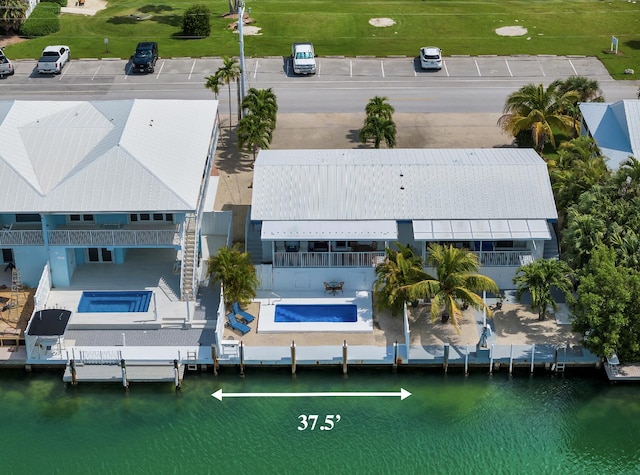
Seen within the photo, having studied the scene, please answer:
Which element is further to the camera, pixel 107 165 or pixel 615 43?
pixel 615 43

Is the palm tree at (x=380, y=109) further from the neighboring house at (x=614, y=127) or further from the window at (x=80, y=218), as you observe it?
the window at (x=80, y=218)

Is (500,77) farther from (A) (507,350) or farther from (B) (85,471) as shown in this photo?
(B) (85,471)

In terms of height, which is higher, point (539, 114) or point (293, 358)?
point (539, 114)

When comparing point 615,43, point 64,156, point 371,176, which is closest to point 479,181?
point 371,176

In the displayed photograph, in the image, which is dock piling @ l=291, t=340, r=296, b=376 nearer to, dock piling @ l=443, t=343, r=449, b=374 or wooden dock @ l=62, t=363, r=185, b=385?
wooden dock @ l=62, t=363, r=185, b=385

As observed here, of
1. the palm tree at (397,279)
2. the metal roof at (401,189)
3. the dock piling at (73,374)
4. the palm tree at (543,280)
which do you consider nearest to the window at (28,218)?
the dock piling at (73,374)

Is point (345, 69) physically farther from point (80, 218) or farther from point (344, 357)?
point (344, 357)

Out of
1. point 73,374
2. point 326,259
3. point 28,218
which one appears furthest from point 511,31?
point 73,374
